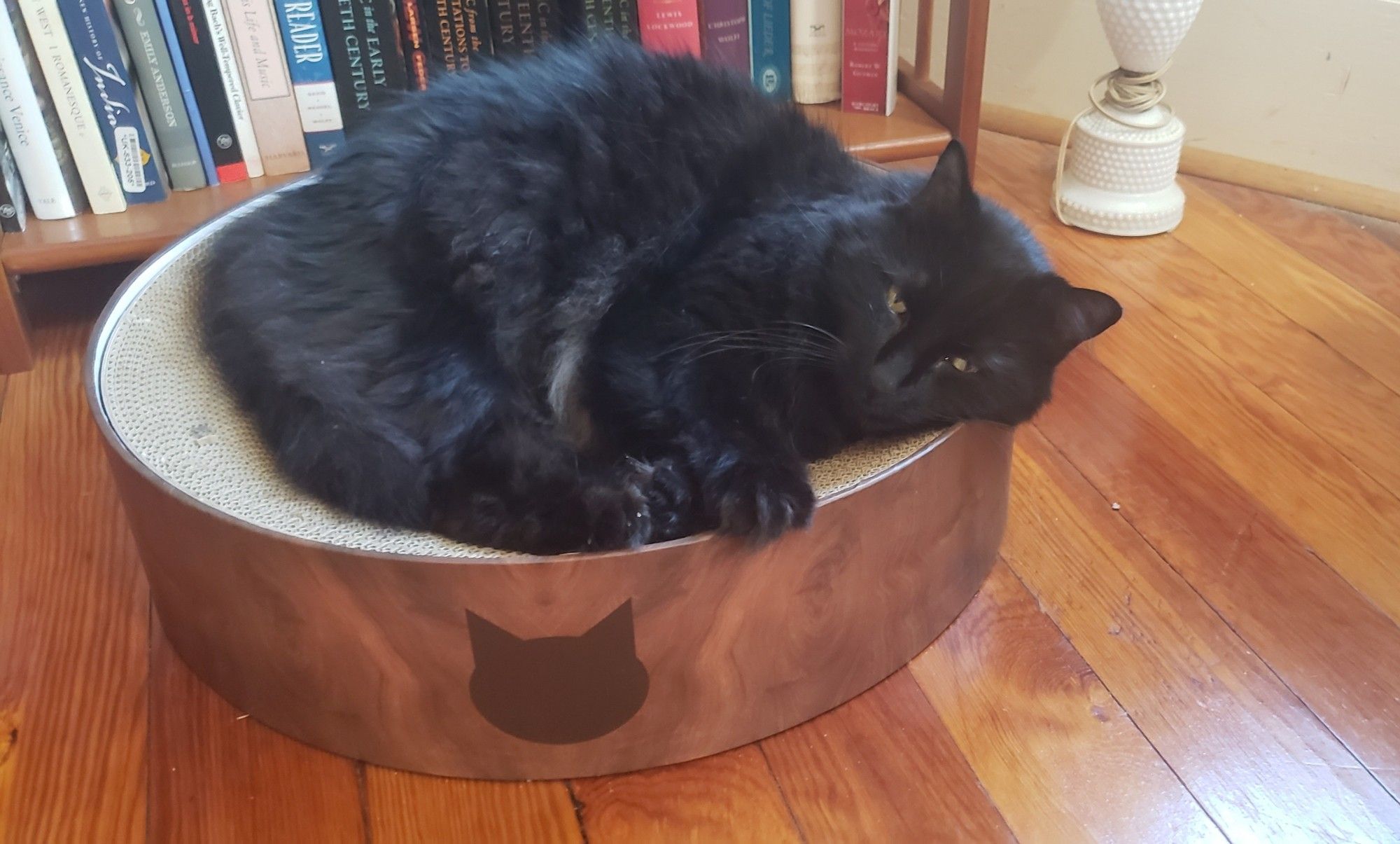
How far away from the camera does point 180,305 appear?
1258 millimetres

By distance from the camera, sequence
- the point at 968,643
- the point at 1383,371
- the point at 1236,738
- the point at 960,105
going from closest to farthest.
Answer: the point at 1236,738 < the point at 968,643 < the point at 1383,371 < the point at 960,105

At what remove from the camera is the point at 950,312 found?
1.00m

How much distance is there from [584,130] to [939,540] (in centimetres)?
56

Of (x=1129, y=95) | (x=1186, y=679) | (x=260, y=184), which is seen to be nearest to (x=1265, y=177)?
(x=1129, y=95)

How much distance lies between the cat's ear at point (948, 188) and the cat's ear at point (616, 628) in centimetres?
47

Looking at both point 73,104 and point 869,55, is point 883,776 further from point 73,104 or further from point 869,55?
point 73,104

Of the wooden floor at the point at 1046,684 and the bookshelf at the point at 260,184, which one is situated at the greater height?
the bookshelf at the point at 260,184

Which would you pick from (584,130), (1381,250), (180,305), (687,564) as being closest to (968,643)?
(687,564)

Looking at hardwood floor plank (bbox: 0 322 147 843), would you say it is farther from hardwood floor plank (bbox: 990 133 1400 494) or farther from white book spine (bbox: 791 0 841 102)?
hardwood floor plank (bbox: 990 133 1400 494)

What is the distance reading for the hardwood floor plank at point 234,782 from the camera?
0.98 meters

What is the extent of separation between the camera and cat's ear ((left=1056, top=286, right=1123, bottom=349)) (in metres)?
0.97

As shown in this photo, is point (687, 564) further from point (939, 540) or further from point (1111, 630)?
point (1111, 630)

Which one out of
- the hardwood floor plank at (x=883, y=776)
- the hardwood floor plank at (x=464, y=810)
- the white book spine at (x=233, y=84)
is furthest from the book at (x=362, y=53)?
the hardwood floor plank at (x=883, y=776)

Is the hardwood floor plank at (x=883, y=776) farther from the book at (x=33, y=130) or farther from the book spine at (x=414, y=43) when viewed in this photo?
the book at (x=33, y=130)
